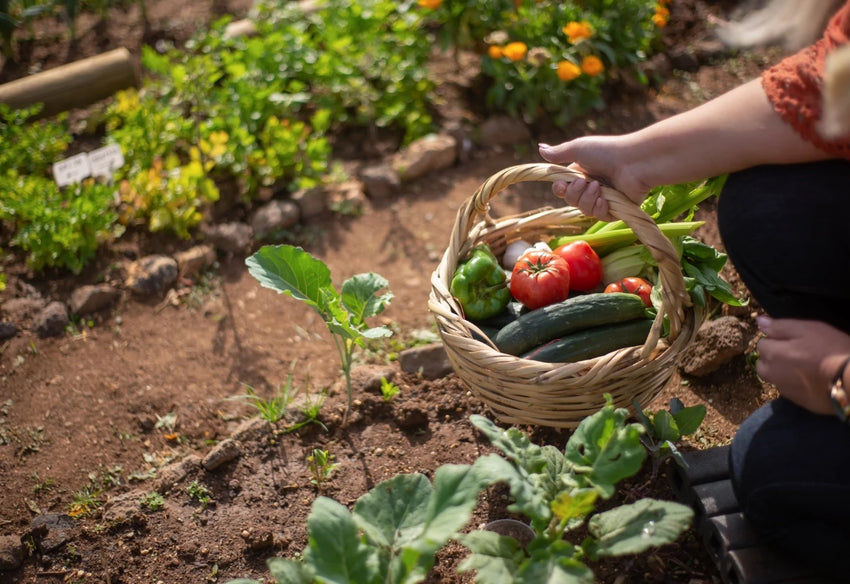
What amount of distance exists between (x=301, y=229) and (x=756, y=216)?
8.15ft

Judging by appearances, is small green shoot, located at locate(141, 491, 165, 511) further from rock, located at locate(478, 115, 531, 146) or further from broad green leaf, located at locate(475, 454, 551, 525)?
rock, located at locate(478, 115, 531, 146)

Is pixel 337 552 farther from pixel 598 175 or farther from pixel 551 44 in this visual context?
pixel 551 44

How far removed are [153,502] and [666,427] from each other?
1717 mm

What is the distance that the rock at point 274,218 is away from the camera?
12.2 feet

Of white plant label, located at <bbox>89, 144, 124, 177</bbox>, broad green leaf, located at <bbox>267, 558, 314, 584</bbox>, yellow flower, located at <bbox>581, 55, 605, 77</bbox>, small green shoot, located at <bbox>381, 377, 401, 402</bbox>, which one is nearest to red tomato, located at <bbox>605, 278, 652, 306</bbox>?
small green shoot, located at <bbox>381, 377, 401, 402</bbox>

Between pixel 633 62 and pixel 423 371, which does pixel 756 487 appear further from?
pixel 633 62

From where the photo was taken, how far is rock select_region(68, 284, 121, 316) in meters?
3.37

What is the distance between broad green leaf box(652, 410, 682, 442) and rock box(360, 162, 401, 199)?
2272 millimetres

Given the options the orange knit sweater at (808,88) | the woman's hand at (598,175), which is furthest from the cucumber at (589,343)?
the orange knit sweater at (808,88)

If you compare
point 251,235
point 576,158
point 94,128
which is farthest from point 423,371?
point 94,128

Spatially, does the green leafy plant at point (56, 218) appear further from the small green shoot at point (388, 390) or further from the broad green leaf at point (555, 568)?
the broad green leaf at point (555, 568)

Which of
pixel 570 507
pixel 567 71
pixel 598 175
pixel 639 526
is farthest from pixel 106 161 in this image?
pixel 639 526

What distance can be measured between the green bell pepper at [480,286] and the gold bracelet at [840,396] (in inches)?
44.0

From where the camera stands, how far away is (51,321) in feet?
10.8
